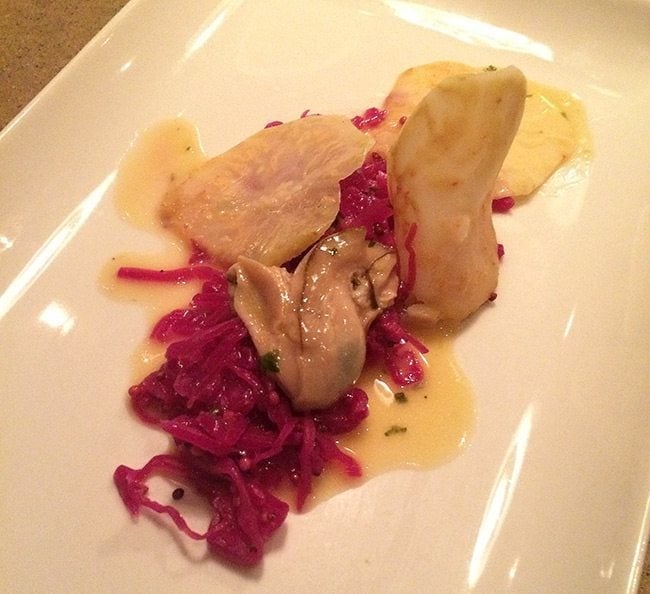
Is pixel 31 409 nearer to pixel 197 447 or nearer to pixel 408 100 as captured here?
pixel 197 447

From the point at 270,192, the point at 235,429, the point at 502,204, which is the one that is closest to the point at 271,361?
the point at 235,429

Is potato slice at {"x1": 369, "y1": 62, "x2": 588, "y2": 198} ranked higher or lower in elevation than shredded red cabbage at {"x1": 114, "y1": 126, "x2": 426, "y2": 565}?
lower

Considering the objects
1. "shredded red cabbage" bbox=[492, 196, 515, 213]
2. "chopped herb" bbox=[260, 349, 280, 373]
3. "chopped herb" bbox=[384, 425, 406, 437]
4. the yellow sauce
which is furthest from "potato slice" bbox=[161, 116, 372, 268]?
"chopped herb" bbox=[384, 425, 406, 437]

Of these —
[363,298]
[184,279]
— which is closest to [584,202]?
[363,298]

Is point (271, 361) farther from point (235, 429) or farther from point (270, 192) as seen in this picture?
point (270, 192)

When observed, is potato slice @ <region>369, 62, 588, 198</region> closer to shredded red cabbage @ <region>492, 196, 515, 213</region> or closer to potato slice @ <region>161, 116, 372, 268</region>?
shredded red cabbage @ <region>492, 196, 515, 213</region>

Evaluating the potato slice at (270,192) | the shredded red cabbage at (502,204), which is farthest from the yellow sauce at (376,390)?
the shredded red cabbage at (502,204)
